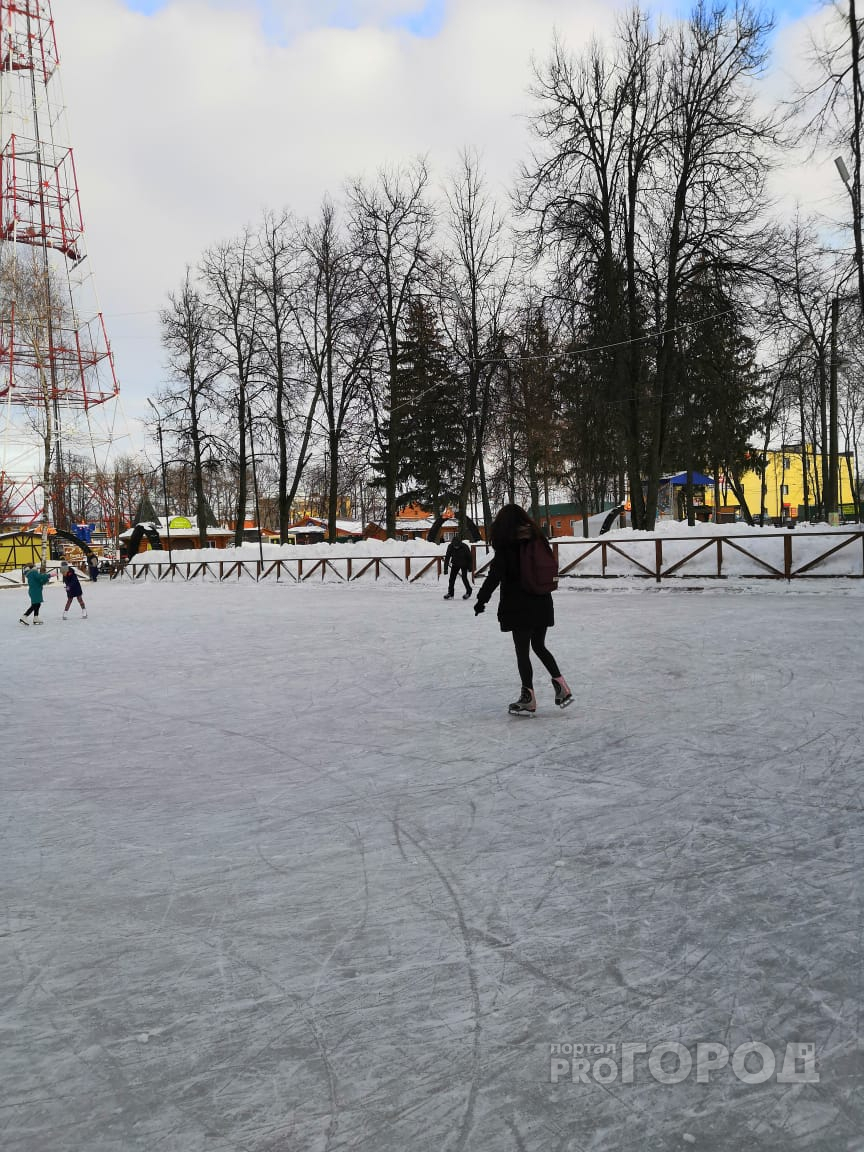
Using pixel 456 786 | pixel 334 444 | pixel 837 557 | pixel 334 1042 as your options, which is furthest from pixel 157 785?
pixel 334 444

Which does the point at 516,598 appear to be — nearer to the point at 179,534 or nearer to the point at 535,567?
the point at 535,567

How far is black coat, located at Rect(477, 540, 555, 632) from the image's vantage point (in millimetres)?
6180


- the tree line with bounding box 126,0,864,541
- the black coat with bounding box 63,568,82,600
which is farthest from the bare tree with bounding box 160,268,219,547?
the black coat with bounding box 63,568,82,600

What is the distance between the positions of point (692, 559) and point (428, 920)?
17551 millimetres

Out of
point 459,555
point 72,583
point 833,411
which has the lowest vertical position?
point 72,583

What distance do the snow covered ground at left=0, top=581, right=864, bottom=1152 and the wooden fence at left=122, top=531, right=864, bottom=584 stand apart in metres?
11.7

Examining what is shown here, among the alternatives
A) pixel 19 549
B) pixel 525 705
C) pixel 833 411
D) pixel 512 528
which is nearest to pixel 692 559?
pixel 833 411

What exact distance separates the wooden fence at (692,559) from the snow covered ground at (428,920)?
11.7 m

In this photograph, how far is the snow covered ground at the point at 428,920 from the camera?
1939 millimetres

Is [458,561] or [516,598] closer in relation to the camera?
[516,598]

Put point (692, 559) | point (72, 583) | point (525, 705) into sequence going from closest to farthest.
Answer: point (525, 705) → point (72, 583) → point (692, 559)

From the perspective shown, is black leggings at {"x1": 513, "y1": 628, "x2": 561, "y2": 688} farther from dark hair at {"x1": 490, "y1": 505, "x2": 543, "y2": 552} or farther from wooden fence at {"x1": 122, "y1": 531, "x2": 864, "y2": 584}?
wooden fence at {"x1": 122, "y1": 531, "x2": 864, "y2": 584}

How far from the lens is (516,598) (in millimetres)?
6203

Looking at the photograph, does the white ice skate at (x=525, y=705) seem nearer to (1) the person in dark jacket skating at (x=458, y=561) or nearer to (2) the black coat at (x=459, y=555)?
(1) the person in dark jacket skating at (x=458, y=561)
